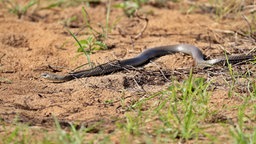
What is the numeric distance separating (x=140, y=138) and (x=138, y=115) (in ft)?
1.22

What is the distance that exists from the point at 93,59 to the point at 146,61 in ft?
1.99

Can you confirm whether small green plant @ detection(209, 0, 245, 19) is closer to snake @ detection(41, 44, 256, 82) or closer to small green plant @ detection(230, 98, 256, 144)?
snake @ detection(41, 44, 256, 82)

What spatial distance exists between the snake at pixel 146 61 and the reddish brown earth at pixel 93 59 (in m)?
0.10

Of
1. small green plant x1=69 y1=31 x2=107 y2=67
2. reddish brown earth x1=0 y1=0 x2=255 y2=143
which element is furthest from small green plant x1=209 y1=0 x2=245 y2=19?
small green plant x1=69 y1=31 x2=107 y2=67

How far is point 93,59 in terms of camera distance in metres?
6.01

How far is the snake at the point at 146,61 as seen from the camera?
5.48 m

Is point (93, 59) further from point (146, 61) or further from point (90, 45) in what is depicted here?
point (146, 61)

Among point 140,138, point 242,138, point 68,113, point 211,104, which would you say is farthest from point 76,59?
point 242,138

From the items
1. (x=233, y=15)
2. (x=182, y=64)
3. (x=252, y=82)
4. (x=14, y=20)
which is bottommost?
(x=252, y=82)

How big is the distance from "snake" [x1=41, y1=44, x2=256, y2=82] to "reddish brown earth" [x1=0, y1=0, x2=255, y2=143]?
10 cm

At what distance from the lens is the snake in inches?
216

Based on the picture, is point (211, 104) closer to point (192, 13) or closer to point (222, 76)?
point (222, 76)

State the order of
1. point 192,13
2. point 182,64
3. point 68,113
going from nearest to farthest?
point 68,113, point 182,64, point 192,13

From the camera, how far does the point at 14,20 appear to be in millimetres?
7211
